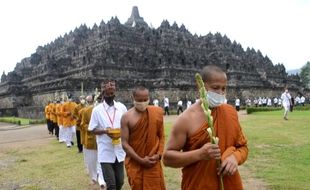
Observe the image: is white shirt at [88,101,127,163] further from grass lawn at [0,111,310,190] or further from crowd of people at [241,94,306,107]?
crowd of people at [241,94,306,107]

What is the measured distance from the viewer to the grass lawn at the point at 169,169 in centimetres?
847

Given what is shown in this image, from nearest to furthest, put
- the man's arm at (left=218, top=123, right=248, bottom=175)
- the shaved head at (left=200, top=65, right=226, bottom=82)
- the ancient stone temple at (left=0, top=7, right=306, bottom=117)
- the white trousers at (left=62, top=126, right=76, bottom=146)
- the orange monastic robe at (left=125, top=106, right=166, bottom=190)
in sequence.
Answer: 1. the man's arm at (left=218, top=123, right=248, bottom=175)
2. the shaved head at (left=200, top=65, right=226, bottom=82)
3. the orange monastic robe at (left=125, top=106, right=166, bottom=190)
4. the white trousers at (left=62, top=126, right=76, bottom=146)
5. the ancient stone temple at (left=0, top=7, right=306, bottom=117)

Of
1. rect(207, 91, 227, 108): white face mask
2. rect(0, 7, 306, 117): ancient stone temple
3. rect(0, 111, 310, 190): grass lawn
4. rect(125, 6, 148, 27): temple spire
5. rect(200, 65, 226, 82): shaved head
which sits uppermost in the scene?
rect(125, 6, 148, 27): temple spire

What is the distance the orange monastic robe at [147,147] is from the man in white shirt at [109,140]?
3.57 feet

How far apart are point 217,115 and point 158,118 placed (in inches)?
74.2

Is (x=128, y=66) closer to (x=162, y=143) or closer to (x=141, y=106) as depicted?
(x=141, y=106)

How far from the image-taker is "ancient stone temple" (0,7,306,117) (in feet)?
117

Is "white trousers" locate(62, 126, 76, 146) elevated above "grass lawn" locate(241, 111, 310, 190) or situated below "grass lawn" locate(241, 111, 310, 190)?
above

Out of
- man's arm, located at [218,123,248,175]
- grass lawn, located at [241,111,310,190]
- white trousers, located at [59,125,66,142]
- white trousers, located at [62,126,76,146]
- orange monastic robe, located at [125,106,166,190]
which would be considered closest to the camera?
man's arm, located at [218,123,248,175]

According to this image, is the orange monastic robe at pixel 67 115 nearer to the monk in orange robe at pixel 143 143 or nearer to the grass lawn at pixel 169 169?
the grass lawn at pixel 169 169

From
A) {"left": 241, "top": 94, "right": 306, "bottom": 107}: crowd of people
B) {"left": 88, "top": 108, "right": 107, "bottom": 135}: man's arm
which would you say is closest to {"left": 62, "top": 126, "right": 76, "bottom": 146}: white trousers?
{"left": 88, "top": 108, "right": 107, "bottom": 135}: man's arm

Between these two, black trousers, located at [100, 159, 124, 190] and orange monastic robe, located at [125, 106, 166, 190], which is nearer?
orange monastic robe, located at [125, 106, 166, 190]

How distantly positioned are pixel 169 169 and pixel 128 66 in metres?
32.1

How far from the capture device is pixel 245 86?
44438 millimetres
